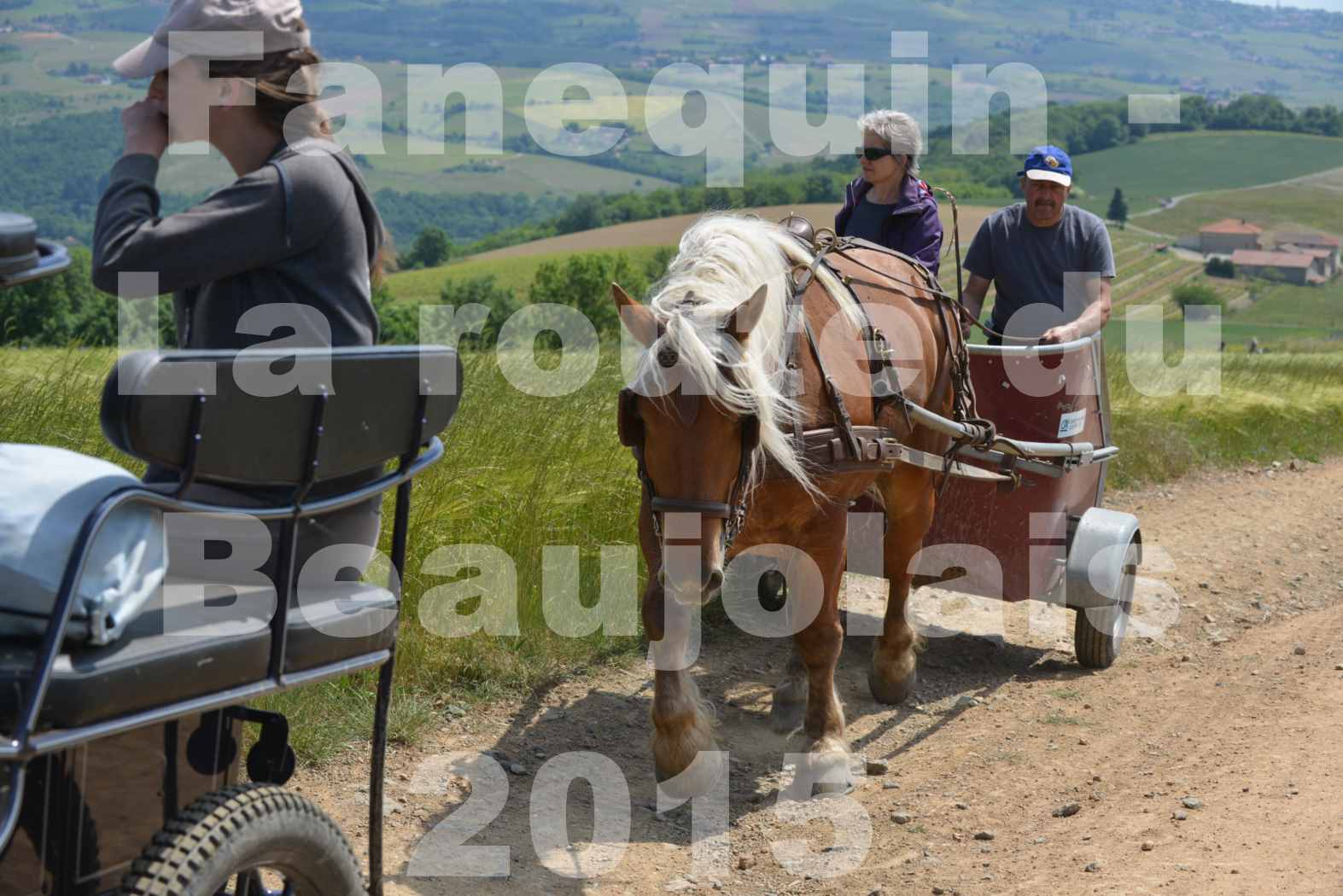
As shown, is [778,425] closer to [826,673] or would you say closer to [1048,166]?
[826,673]

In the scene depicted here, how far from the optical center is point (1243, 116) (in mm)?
90000

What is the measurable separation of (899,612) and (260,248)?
3764mm

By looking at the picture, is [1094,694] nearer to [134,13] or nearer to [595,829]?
[595,829]

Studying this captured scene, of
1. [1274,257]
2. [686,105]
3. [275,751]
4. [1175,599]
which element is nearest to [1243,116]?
[1274,257]

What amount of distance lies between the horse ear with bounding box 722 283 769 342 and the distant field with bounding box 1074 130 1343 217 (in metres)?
69.1

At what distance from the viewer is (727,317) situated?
395 cm

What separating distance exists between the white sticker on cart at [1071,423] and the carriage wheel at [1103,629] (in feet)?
2.14

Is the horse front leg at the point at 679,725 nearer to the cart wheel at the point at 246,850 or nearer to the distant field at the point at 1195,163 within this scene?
the cart wheel at the point at 246,850

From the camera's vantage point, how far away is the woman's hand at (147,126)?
8.41 ft

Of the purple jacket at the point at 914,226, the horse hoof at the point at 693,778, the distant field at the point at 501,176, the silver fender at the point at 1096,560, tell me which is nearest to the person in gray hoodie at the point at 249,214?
the horse hoof at the point at 693,778

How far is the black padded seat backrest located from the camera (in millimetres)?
2025

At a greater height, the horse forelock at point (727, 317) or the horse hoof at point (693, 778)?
the horse forelock at point (727, 317)

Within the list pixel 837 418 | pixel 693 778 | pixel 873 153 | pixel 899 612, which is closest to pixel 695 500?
pixel 837 418

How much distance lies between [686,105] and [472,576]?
57.2 meters
